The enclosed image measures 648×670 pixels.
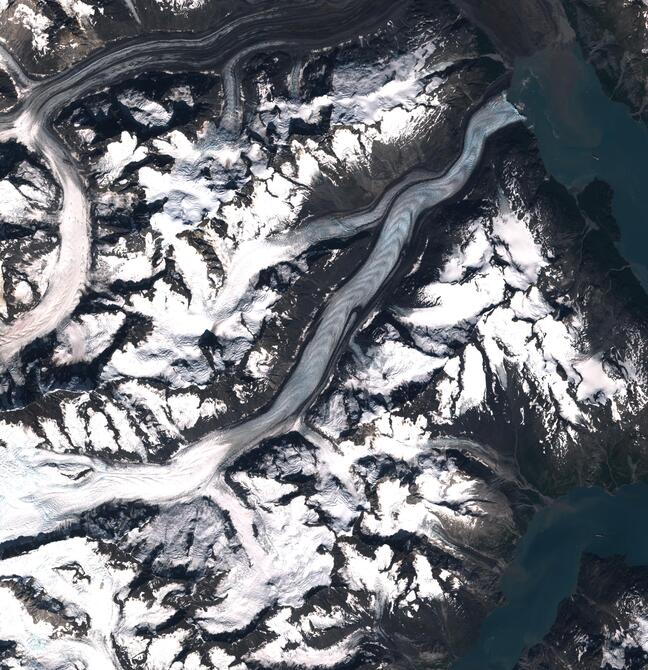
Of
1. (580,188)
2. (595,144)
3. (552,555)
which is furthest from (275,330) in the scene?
(595,144)

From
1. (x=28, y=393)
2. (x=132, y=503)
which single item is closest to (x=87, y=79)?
(x=28, y=393)

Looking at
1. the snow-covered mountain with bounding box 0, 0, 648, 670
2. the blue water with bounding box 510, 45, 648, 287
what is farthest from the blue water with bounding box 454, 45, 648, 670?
the snow-covered mountain with bounding box 0, 0, 648, 670

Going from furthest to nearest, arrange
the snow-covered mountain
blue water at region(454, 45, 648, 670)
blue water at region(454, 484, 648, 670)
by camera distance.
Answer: blue water at region(454, 484, 648, 670) → blue water at region(454, 45, 648, 670) → the snow-covered mountain

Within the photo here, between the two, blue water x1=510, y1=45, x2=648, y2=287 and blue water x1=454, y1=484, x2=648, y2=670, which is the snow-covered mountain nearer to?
blue water x1=510, y1=45, x2=648, y2=287

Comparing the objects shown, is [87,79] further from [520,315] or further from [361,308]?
[520,315]

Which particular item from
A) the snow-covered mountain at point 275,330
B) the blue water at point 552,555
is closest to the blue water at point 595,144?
the snow-covered mountain at point 275,330

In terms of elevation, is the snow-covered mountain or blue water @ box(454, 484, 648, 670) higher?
the snow-covered mountain

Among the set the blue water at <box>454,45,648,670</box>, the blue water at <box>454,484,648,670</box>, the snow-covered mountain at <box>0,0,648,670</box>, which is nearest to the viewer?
the snow-covered mountain at <box>0,0,648,670</box>
